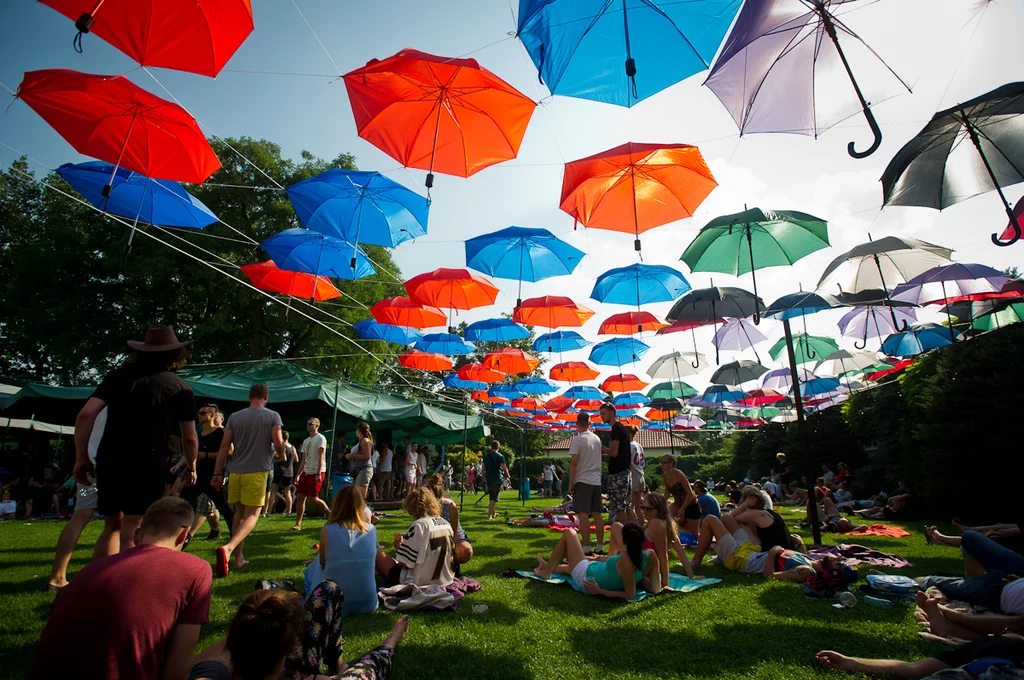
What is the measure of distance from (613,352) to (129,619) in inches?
642

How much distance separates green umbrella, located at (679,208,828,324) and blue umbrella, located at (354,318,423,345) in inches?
299

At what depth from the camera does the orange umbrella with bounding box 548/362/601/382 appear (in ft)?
56.5

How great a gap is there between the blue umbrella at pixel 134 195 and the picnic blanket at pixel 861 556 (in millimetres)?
10137

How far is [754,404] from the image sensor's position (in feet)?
74.8

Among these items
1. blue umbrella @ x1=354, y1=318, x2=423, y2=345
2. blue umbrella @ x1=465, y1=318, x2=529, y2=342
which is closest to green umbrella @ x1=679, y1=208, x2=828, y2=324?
blue umbrella @ x1=465, y1=318, x2=529, y2=342

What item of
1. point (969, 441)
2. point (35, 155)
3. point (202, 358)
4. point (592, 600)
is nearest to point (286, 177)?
point (202, 358)

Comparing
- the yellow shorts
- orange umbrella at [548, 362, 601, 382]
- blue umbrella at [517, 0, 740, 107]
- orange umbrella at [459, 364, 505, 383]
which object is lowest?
the yellow shorts

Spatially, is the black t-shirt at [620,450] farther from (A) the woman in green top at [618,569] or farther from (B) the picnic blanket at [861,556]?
(B) the picnic blanket at [861,556]

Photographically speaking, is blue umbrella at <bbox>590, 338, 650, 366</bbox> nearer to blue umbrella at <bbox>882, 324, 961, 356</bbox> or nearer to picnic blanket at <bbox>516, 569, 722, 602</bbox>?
blue umbrella at <bbox>882, 324, 961, 356</bbox>

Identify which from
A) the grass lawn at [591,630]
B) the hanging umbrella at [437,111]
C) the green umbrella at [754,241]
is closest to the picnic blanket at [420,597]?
the grass lawn at [591,630]

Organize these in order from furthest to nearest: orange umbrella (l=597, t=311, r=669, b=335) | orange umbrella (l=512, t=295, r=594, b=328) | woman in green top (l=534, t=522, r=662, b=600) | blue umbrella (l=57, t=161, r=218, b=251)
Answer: orange umbrella (l=597, t=311, r=669, b=335)
orange umbrella (l=512, t=295, r=594, b=328)
blue umbrella (l=57, t=161, r=218, b=251)
woman in green top (l=534, t=522, r=662, b=600)

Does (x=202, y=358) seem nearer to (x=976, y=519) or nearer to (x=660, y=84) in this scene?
Answer: (x=660, y=84)

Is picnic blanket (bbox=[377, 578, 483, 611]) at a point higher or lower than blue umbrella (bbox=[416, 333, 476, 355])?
lower

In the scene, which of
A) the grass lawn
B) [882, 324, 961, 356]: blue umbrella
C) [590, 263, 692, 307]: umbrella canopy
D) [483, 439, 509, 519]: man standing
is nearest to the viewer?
the grass lawn
